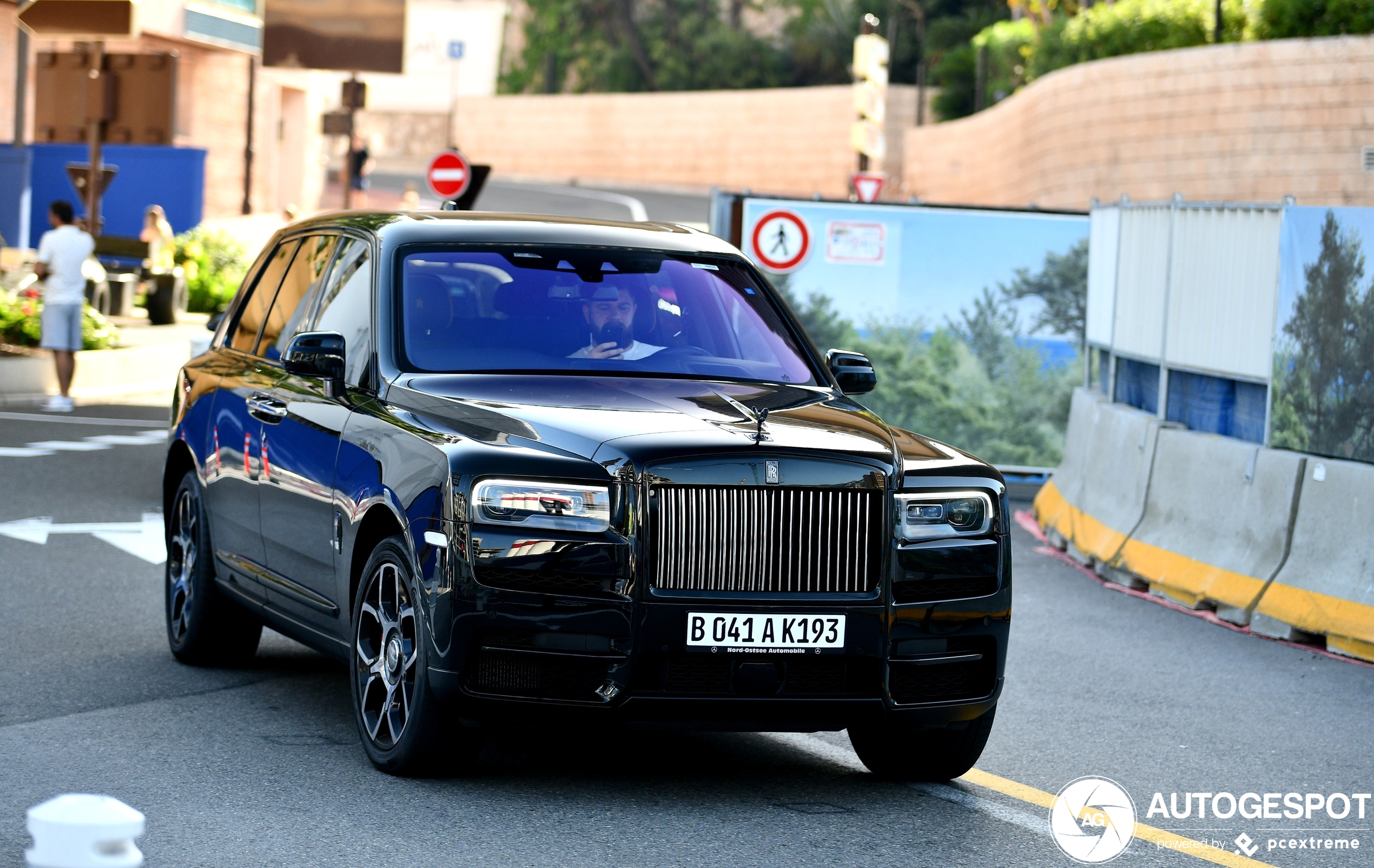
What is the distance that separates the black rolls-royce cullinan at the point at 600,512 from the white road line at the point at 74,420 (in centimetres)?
1107

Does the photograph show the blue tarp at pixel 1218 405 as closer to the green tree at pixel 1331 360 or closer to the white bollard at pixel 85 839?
the green tree at pixel 1331 360

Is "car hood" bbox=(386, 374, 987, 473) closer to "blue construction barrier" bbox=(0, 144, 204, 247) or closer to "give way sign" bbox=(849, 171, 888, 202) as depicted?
"give way sign" bbox=(849, 171, 888, 202)

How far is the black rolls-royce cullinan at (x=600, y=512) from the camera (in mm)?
5898

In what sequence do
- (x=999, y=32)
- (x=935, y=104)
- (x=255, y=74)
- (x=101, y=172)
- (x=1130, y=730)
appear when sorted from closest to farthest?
1. (x=1130, y=730)
2. (x=101, y=172)
3. (x=255, y=74)
4. (x=999, y=32)
5. (x=935, y=104)

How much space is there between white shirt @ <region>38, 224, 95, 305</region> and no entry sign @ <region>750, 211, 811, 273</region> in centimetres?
639

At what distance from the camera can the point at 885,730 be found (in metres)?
6.36

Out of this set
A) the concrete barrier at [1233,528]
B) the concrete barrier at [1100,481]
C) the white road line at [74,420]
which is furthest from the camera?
the white road line at [74,420]

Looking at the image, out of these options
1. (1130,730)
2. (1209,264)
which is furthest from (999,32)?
(1130,730)

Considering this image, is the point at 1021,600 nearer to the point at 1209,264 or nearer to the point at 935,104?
the point at 1209,264

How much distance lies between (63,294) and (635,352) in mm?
13218

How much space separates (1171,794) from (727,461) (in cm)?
210

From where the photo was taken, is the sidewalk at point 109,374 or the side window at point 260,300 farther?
the sidewalk at point 109,374

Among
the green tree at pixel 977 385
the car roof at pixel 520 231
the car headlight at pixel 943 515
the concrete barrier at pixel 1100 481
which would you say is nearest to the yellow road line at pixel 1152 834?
the car headlight at pixel 943 515

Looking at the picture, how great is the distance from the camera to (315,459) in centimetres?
705
